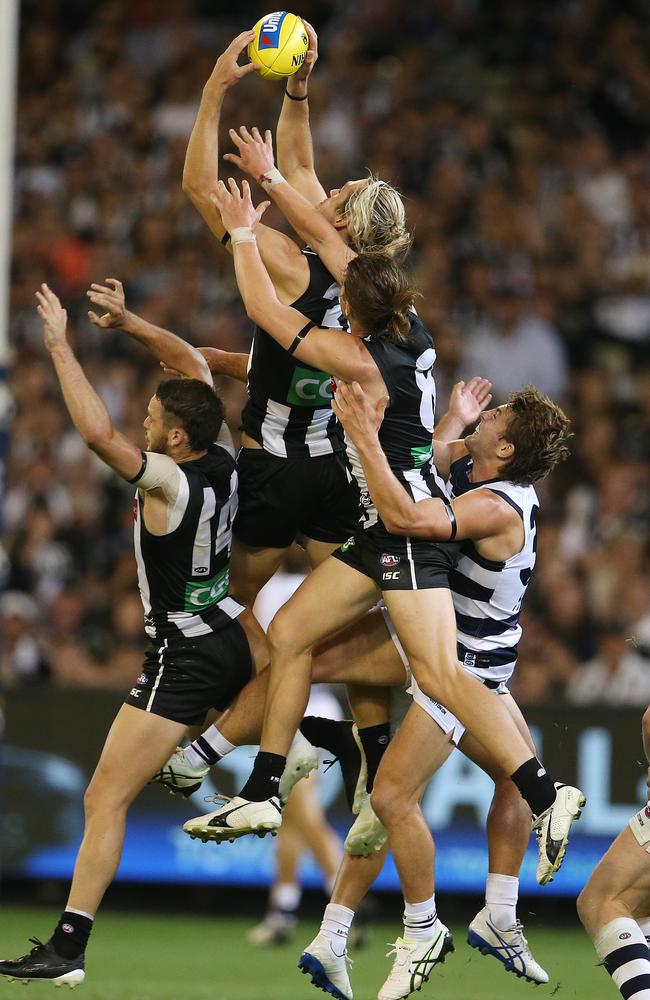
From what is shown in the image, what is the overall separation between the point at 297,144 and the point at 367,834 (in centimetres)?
323

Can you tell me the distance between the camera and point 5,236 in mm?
8469

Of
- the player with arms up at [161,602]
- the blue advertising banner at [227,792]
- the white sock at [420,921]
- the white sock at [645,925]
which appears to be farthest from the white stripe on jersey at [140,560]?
the blue advertising banner at [227,792]

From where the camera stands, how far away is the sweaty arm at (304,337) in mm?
6172

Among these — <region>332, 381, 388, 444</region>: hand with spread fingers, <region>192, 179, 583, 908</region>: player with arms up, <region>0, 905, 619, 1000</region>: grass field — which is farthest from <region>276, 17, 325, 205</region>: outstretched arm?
<region>0, 905, 619, 1000</region>: grass field

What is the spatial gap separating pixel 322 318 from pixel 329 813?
16.8 feet

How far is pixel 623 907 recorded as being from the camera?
6203 mm

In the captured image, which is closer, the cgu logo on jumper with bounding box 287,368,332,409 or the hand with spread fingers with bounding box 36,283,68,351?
the hand with spread fingers with bounding box 36,283,68,351

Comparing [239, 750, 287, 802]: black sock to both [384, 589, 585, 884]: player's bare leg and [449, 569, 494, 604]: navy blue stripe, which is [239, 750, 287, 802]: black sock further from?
[449, 569, 494, 604]: navy blue stripe

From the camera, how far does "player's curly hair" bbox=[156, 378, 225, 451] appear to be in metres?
6.50

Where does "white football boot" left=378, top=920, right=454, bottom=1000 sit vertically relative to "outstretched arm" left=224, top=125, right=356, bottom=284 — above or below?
below

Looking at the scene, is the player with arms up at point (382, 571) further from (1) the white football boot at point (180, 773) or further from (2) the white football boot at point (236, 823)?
(1) the white football boot at point (180, 773)

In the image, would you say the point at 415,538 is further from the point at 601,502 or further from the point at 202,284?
the point at 202,284

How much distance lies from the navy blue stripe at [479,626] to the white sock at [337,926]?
4.74ft

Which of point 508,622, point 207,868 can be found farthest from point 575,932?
point 508,622
